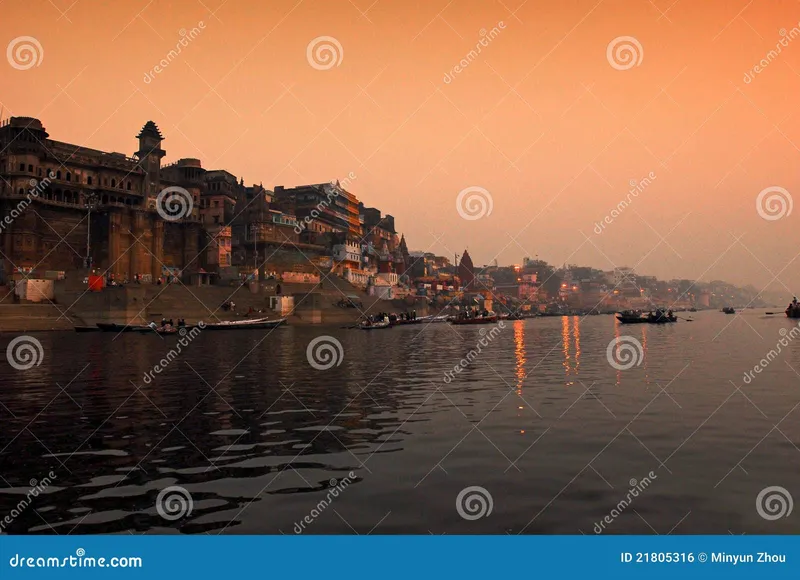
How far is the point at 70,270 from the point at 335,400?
2994 inches

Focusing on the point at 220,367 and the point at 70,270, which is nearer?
the point at 220,367

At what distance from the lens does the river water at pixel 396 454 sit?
8.48 metres

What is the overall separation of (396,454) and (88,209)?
89917 mm

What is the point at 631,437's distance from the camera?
13.9 meters

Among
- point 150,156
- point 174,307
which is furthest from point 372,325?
point 150,156

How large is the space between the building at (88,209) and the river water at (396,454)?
64635 mm

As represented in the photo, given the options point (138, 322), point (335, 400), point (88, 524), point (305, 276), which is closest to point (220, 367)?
point (335, 400)

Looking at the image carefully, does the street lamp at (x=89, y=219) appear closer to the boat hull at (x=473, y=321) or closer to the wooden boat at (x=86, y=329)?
the wooden boat at (x=86, y=329)

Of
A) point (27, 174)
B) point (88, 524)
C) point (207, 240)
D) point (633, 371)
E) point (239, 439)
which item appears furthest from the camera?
point (207, 240)

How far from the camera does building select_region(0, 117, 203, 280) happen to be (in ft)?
259

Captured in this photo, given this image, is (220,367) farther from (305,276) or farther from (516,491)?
(305,276)

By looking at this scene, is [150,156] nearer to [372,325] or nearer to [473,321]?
[372,325]

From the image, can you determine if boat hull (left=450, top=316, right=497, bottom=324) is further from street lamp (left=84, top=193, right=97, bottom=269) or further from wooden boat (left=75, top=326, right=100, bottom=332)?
wooden boat (left=75, top=326, right=100, bottom=332)

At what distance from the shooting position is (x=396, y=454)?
12.1 meters
